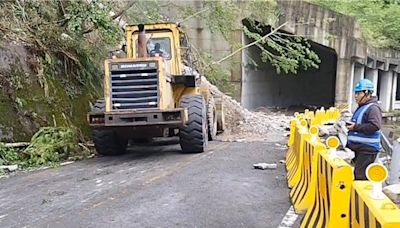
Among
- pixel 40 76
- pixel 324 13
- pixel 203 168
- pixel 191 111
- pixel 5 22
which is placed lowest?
pixel 203 168

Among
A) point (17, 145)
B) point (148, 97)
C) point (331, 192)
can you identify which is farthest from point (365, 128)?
point (17, 145)

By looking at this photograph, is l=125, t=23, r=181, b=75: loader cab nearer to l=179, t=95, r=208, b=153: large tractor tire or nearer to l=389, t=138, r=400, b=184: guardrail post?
l=179, t=95, r=208, b=153: large tractor tire

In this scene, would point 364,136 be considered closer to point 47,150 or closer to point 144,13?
point 47,150

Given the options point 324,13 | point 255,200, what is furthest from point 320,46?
point 255,200

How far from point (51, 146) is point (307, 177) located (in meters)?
6.10

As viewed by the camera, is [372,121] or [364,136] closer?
[372,121]

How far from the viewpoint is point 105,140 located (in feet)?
35.2

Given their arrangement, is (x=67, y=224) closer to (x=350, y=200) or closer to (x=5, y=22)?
(x=350, y=200)

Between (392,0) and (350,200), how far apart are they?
3161 centimetres

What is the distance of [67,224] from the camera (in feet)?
17.6

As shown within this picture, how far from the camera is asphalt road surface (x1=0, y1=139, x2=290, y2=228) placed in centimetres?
554

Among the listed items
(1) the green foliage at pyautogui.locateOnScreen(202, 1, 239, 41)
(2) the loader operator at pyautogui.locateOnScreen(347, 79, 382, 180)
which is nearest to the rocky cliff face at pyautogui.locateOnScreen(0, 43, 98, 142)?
(1) the green foliage at pyautogui.locateOnScreen(202, 1, 239, 41)

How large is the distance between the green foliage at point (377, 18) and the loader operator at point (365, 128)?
2052 centimetres

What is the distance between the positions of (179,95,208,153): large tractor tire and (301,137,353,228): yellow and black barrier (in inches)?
207
